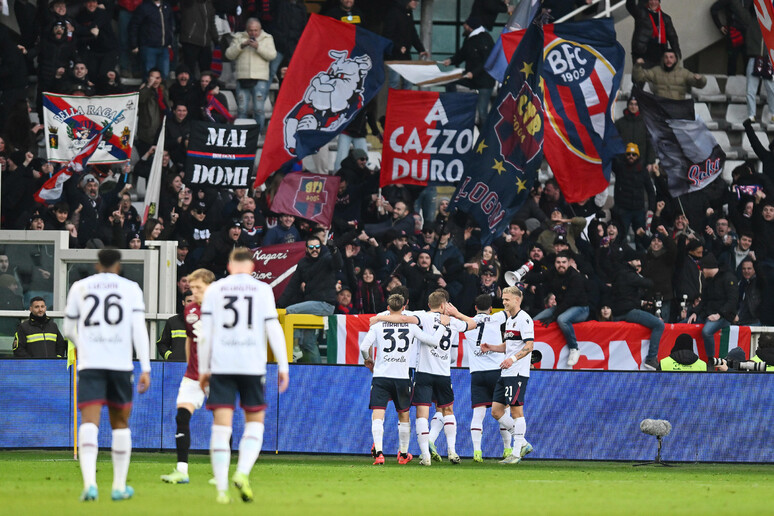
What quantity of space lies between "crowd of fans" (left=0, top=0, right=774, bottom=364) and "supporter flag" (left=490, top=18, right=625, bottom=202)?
2.59ft

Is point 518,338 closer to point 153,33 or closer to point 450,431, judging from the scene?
point 450,431

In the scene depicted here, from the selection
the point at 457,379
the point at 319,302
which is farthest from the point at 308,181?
the point at 457,379

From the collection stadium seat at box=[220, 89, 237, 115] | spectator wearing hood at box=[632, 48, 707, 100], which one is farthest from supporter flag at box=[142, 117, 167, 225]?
spectator wearing hood at box=[632, 48, 707, 100]

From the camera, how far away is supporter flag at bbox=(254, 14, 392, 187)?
71.8 feet

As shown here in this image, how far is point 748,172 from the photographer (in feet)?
80.1

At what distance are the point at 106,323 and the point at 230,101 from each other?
560 inches

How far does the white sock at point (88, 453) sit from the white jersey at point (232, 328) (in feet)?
3.26

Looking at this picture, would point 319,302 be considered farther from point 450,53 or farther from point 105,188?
point 450,53

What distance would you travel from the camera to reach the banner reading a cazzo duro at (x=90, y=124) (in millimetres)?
21734

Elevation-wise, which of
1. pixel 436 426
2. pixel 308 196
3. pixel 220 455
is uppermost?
pixel 308 196

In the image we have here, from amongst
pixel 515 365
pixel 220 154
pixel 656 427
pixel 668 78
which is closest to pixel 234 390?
pixel 515 365

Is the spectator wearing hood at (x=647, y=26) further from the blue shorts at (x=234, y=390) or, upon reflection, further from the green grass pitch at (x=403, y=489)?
the blue shorts at (x=234, y=390)

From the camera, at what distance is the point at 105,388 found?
11.2 meters

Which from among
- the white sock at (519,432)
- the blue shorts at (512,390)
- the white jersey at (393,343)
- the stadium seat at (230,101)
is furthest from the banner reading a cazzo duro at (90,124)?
the white sock at (519,432)
